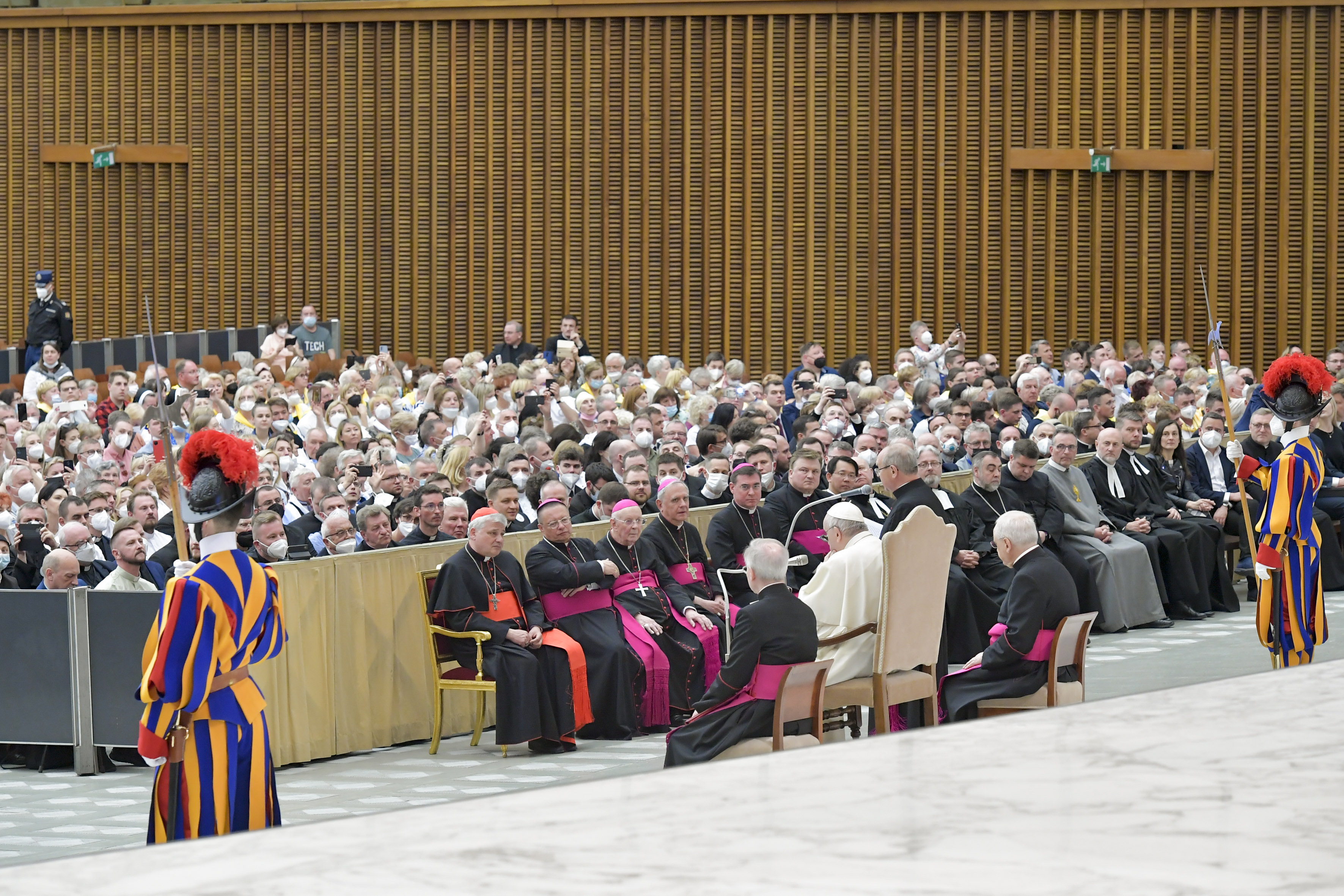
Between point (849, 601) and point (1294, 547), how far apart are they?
2.61 meters

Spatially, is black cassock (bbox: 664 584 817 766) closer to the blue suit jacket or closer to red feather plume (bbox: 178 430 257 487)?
red feather plume (bbox: 178 430 257 487)

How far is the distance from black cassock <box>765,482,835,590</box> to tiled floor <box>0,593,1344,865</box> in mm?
1234

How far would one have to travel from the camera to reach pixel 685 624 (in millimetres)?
8930

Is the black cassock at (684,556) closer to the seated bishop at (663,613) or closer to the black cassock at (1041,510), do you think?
the seated bishop at (663,613)

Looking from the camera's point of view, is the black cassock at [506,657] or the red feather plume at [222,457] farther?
the black cassock at [506,657]

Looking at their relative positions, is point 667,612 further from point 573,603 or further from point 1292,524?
point 1292,524

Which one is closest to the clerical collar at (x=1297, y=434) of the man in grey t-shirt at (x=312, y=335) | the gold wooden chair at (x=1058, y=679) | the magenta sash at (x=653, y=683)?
the gold wooden chair at (x=1058, y=679)

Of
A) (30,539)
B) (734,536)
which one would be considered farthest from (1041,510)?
(30,539)

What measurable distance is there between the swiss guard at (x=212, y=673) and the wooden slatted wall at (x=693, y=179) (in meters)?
14.1

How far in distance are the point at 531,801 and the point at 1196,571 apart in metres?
9.31

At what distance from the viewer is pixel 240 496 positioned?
509 centimetres

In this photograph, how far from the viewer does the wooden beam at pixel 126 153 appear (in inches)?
822

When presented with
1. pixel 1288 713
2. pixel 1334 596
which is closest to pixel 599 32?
pixel 1334 596

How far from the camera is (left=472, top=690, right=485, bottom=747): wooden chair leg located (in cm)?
830
